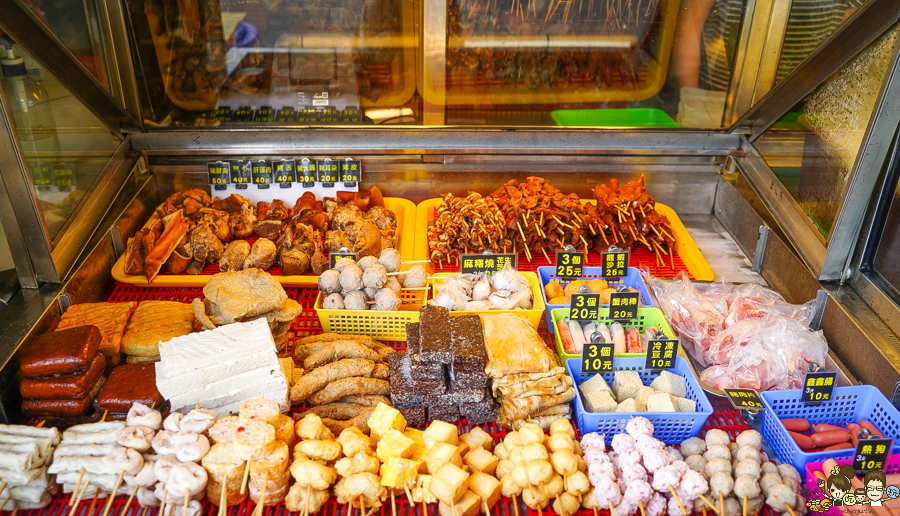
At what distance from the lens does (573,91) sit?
570 centimetres

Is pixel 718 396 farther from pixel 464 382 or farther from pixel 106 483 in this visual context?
pixel 106 483

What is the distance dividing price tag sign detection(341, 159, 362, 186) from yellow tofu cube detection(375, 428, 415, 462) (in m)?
2.83

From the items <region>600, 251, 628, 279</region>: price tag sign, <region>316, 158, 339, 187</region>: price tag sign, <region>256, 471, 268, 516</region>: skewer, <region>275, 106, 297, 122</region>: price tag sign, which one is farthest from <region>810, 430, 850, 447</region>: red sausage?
<region>275, 106, 297, 122</region>: price tag sign

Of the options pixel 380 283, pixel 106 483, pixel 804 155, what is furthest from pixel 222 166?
pixel 804 155

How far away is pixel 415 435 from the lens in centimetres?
314

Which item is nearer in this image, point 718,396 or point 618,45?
point 718,396

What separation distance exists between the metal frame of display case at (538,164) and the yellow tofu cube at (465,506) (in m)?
2.32

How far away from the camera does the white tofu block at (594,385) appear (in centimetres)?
338

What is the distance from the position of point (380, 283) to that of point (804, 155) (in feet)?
10.3

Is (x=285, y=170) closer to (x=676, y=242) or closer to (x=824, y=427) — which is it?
(x=676, y=242)

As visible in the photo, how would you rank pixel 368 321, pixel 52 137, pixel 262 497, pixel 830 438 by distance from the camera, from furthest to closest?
pixel 52 137, pixel 368 321, pixel 830 438, pixel 262 497

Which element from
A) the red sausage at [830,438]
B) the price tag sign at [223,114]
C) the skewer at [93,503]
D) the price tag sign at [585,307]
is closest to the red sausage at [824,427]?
the red sausage at [830,438]
